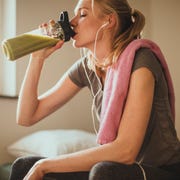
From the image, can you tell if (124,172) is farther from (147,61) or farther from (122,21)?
(122,21)

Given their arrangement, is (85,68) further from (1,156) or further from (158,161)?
(1,156)

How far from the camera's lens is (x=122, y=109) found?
3.78 feet

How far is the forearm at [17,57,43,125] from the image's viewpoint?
144 cm

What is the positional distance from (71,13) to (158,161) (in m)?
1.20

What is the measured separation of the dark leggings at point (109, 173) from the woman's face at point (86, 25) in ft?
1.46

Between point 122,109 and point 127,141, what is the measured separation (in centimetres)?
11

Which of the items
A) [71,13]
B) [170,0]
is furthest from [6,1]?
[170,0]

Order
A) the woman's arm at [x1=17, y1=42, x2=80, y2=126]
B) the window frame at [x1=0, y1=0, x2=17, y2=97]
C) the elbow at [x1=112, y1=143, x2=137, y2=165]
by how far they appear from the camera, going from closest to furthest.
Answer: the elbow at [x1=112, y1=143, x2=137, y2=165], the woman's arm at [x1=17, y1=42, x2=80, y2=126], the window frame at [x1=0, y1=0, x2=17, y2=97]

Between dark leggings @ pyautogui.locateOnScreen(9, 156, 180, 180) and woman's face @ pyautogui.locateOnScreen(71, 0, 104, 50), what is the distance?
445 millimetres

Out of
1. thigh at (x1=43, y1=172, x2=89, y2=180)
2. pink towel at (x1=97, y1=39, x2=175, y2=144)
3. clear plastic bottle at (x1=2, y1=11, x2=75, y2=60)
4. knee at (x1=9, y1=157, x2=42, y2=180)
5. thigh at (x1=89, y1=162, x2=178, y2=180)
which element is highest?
clear plastic bottle at (x1=2, y1=11, x2=75, y2=60)

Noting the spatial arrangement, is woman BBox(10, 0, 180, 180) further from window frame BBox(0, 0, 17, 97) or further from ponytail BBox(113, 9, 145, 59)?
window frame BBox(0, 0, 17, 97)

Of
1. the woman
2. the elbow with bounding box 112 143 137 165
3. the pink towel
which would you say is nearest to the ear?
the woman

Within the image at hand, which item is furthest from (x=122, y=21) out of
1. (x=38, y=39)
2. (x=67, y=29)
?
(x=38, y=39)

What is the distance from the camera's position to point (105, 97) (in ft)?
4.08
